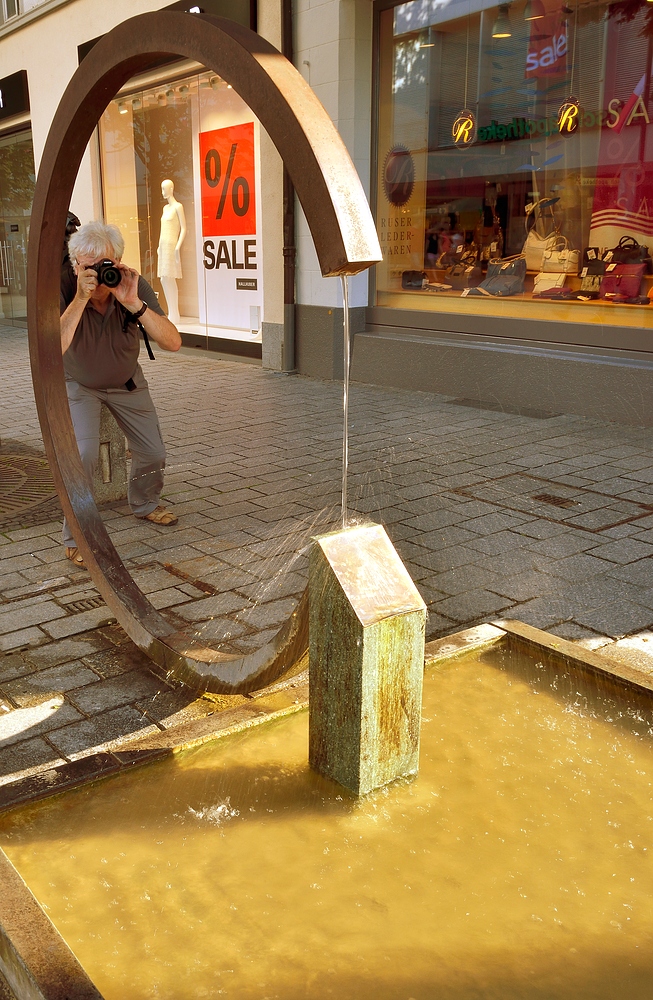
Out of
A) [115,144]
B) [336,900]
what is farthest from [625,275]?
[115,144]

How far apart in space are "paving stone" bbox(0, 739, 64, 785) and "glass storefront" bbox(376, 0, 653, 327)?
714 cm

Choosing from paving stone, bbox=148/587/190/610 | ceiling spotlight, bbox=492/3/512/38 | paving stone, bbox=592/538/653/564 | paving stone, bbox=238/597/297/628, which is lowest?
paving stone, bbox=238/597/297/628

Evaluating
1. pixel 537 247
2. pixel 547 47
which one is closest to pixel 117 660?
pixel 537 247

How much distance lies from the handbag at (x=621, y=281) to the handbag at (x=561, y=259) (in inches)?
16.1

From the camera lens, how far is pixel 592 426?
8211 mm

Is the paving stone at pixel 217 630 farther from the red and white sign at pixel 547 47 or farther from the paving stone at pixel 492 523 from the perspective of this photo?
the red and white sign at pixel 547 47

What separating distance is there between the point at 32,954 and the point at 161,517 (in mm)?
3911

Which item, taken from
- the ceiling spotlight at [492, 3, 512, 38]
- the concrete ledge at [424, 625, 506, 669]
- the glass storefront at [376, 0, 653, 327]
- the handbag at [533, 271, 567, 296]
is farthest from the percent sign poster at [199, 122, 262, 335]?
the concrete ledge at [424, 625, 506, 669]

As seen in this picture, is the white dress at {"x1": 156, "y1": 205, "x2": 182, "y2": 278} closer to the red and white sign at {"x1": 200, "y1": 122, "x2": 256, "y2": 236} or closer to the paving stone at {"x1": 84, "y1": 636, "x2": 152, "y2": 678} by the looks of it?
the red and white sign at {"x1": 200, "y1": 122, "x2": 256, "y2": 236}

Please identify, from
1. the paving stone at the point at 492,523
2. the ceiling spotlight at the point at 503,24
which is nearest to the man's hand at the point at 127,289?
the paving stone at the point at 492,523

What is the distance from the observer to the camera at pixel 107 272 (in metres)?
4.92

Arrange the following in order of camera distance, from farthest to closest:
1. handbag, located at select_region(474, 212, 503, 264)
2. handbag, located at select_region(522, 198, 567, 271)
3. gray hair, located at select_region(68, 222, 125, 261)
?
handbag, located at select_region(474, 212, 503, 264) < handbag, located at select_region(522, 198, 567, 271) < gray hair, located at select_region(68, 222, 125, 261)

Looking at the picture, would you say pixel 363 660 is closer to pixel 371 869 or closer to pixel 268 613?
pixel 371 869

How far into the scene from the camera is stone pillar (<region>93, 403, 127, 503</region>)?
236 inches
